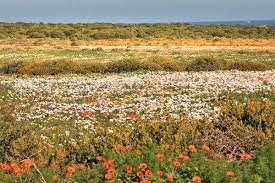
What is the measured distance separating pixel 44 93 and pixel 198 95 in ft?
21.9

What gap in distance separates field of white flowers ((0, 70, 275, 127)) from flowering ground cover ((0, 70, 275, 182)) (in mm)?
45

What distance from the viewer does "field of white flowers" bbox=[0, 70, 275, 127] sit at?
1714 centimetres

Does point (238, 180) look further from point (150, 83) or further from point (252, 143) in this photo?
point (150, 83)

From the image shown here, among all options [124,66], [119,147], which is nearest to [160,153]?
[119,147]

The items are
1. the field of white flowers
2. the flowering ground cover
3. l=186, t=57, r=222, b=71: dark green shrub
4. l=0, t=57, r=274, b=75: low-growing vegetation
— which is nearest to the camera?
the flowering ground cover

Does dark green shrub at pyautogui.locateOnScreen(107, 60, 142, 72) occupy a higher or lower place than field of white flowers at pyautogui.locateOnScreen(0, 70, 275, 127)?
lower

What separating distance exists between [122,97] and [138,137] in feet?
35.0

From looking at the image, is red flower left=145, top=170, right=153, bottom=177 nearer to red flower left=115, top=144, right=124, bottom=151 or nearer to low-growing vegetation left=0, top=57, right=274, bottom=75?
red flower left=115, top=144, right=124, bottom=151

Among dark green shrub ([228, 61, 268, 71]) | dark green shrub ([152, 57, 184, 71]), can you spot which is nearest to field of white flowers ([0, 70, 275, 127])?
dark green shrub ([228, 61, 268, 71])

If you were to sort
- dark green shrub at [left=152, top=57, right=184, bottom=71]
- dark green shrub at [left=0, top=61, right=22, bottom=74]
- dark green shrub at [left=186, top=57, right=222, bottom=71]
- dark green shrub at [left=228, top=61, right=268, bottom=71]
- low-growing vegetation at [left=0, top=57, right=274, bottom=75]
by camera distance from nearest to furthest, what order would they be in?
low-growing vegetation at [left=0, top=57, right=274, bottom=75] → dark green shrub at [left=228, top=61, right=268, bottom=71] → dark green shrub at [left=0, top=61, right=22, bottom=74] → dark green shrub at [left=186, top=57, right=222, bottom=71] → dark green shrub at [left=152, top=57, right=184, bottom=71]

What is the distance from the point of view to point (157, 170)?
702cm

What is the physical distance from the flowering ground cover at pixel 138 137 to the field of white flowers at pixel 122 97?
0.04 meters

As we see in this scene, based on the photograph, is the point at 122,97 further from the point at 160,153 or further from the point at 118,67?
the point at 118,67

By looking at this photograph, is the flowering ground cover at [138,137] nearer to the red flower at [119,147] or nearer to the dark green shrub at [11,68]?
the red flower at [119,147]
